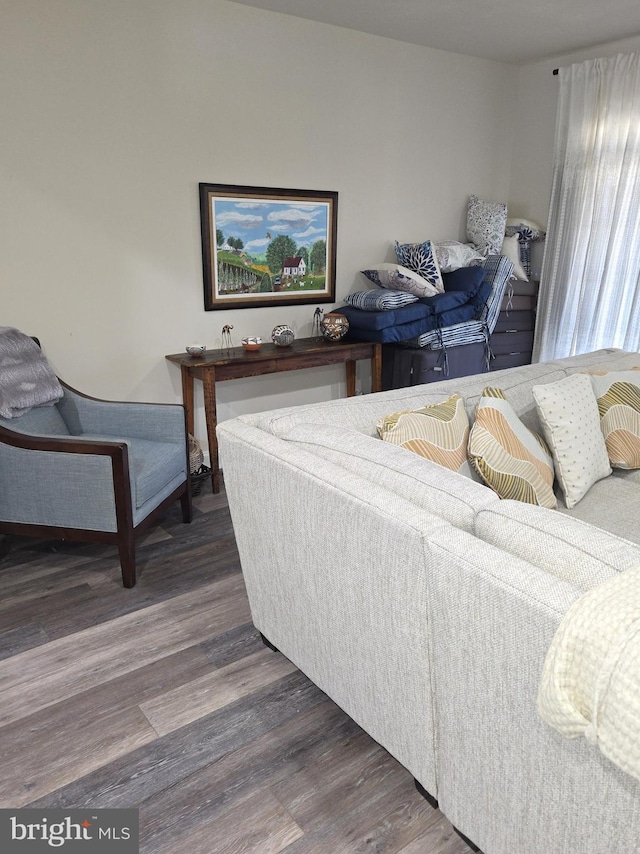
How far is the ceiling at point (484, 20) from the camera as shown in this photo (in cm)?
332

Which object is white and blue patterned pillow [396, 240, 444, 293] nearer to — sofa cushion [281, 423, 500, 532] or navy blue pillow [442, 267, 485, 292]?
navy blue pillow [442, 267, 485, 292]

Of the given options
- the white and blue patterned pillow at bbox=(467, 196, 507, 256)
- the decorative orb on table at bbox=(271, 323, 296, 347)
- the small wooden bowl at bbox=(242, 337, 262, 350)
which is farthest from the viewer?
the white and blue patterned pillow at bbox=(467, 196, 507, 256)

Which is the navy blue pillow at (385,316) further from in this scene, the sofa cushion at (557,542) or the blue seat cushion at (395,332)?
the sofa cushion at (557,542)

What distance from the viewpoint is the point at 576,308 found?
4.41 m

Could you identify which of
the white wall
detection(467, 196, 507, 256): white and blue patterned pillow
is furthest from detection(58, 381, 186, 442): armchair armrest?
detection(467, 196, 507, 256): white and blue patterned pillow

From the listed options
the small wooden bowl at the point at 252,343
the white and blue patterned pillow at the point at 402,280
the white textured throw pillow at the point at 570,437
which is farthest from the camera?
the white and blue patterned pillow at the point at 402,280

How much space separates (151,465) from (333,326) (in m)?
1.64

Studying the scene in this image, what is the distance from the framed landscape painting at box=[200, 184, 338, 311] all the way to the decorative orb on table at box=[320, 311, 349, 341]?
0.76 feet

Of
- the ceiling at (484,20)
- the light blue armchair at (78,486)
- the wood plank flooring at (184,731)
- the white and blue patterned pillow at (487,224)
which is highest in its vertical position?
the ceiling at (484,20)

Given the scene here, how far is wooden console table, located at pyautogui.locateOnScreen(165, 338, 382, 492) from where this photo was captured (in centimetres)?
333

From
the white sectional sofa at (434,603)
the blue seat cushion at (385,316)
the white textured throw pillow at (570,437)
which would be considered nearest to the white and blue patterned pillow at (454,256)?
the blue seat cushion at (385,316)

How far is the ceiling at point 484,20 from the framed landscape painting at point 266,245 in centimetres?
94

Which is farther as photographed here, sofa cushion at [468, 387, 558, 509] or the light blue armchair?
the light blue armchair

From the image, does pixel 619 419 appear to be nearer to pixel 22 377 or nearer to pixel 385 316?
pixel 385 316
